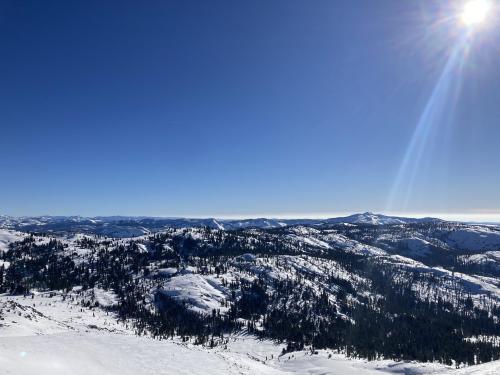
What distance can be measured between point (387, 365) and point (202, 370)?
4041 inches

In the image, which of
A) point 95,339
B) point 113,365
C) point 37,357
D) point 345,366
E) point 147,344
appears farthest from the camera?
point 345,366

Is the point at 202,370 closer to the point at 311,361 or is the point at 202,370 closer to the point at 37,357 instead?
the point at 37,357

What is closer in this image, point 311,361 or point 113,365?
point 113,365

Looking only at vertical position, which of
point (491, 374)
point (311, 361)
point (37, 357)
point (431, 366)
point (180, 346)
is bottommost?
point (311, 361)

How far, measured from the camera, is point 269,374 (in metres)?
104

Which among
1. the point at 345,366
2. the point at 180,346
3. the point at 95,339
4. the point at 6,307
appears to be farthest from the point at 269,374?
the point at 6,307

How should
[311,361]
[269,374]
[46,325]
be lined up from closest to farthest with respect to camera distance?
[269,374], [46,325], [311,361]

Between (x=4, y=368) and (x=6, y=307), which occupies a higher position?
(x=4, y=368)

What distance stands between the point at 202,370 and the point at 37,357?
3103cm

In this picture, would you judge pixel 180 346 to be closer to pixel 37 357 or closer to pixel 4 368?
pixel 37 357

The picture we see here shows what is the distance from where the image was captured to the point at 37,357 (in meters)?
61.3

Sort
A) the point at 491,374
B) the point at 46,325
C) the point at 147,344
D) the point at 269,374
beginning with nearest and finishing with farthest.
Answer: the point at 491,374
the point at 147,344
the point at 269,374
the point at 46,325

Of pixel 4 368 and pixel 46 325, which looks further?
pixel 46 325

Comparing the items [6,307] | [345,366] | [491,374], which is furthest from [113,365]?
[345,366]
